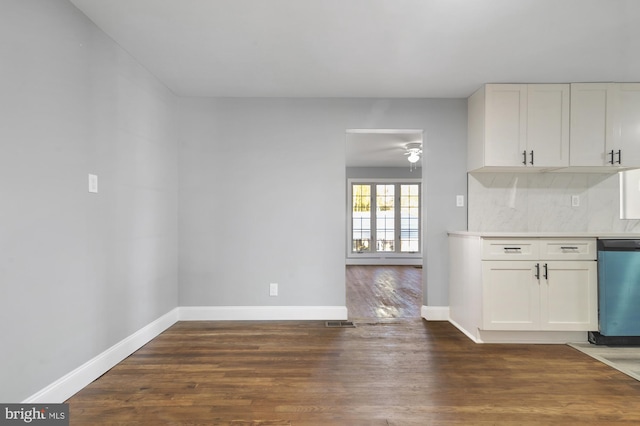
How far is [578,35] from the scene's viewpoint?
7.95ft

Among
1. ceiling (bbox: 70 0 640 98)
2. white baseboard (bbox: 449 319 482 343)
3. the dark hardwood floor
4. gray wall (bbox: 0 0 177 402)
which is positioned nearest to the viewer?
gray wall (bbox: 0 0 177 402)

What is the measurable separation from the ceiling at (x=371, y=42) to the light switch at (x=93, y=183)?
1.05 m

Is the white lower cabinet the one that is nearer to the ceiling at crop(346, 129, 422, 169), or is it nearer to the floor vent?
the floor vent

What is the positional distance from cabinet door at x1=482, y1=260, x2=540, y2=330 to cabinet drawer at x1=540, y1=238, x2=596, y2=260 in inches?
6.9

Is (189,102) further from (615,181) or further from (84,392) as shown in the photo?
(615,181)

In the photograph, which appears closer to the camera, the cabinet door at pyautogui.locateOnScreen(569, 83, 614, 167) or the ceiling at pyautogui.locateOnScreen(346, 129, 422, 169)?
the cabinet door at pyautogui.locateOnScreen(569, 83, 614, 167)

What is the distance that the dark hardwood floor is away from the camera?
1849 millimetres

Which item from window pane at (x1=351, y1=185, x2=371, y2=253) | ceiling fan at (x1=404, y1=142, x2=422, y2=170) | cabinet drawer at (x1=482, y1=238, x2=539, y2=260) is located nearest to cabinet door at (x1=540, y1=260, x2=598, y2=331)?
cabinet drawer at (x1=482, y1=238, x2=539, y2=260)

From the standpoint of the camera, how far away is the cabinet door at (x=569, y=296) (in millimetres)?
2930

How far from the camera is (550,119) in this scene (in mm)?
3221

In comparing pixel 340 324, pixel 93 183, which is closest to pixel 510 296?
pixel 340 324

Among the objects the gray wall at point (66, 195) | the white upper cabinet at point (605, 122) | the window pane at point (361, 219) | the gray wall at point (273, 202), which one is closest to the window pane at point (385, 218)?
the window pane at point (361, 219)

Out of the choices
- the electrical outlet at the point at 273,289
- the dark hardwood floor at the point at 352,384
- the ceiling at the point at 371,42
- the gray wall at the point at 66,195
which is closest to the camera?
the gray wall at the point at 66,195

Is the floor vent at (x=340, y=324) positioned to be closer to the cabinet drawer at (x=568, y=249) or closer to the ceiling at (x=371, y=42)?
the cabinet drawer at (x=568, y=249)
